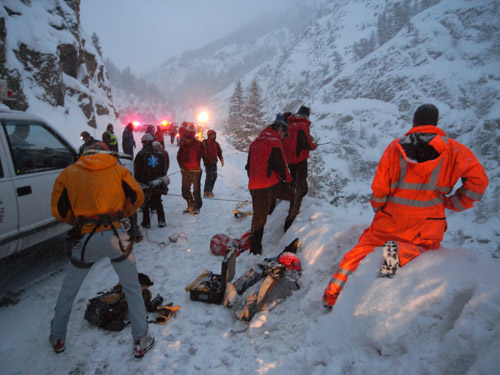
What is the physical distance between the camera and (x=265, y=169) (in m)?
4.29

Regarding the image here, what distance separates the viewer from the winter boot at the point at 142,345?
264 centimetres

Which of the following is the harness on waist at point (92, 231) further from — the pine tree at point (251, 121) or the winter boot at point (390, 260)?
the pine tree at point (251, 121)

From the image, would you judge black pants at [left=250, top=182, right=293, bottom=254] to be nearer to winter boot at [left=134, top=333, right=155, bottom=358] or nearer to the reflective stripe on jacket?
the reflective stripe on jacket

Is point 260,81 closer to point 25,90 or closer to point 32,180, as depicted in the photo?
point 25,90

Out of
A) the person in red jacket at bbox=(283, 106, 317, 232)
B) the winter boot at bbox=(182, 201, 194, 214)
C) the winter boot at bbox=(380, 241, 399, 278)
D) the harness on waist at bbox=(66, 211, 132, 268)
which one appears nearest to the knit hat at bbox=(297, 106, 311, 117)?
the person in red jacket at bbox=(283, 106, 317, 232)

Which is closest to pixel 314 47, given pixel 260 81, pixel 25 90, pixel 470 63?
pixel 260 81

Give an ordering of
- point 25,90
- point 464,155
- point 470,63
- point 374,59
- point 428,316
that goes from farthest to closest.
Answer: point 374,59 → point 470,63 → point 25,90 → point 464,155 → point 428,316

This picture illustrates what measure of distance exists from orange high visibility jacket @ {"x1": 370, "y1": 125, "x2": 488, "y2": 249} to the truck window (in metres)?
4.70

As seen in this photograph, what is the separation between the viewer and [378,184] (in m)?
2.62

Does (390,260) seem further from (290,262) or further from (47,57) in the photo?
(47,57)

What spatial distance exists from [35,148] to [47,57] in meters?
26.2

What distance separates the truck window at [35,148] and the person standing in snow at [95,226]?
1.74 m

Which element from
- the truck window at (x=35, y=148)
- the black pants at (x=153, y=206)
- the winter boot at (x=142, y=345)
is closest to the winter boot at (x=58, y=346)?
the winter boot at (x=142, y=345)

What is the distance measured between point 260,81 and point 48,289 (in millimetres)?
192066
